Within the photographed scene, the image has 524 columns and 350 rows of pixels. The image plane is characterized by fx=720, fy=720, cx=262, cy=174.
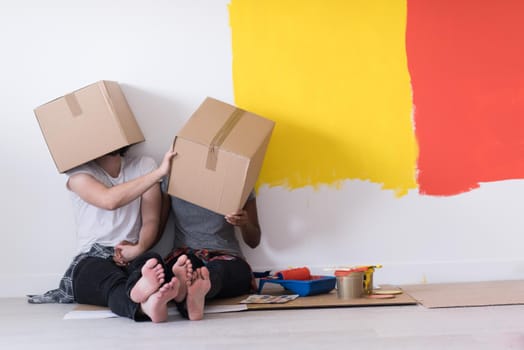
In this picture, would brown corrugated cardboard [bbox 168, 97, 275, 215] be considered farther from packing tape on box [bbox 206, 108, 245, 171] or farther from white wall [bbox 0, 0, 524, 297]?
white wall [bbox 0, 0, 524, 297]

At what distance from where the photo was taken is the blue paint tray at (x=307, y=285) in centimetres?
269

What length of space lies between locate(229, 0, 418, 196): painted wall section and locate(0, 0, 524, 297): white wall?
7 cm

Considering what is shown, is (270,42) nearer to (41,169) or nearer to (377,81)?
(377,81)

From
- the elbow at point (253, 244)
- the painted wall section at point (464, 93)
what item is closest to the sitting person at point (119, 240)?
the elbow at point (253, 244)

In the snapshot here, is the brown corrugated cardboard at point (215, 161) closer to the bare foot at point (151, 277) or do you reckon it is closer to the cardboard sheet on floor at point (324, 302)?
the cardboard sheet on floor at point (324, 302)

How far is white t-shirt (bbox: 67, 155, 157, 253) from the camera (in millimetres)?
2764

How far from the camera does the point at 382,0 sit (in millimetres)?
3051

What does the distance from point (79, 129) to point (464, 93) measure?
1.60 metres

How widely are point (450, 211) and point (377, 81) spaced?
2.07ft

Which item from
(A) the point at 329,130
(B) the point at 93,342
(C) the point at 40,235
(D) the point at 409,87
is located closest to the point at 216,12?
(A) the point at 329,130

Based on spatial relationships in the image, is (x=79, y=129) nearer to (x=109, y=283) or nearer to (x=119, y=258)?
(x=119, y=258)

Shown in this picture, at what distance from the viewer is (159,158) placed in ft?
9.82

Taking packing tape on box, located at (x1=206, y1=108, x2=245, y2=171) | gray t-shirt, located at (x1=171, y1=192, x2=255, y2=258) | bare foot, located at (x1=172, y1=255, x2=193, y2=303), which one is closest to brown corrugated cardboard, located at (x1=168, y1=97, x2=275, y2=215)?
packing tape on box, located at (x1=206, y1=108, x2=245, y2=171)

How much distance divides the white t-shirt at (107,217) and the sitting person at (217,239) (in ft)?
0.57
